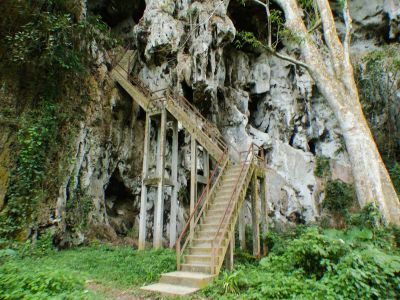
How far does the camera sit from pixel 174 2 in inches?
588

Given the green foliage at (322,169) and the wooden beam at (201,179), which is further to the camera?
the green foliage at (322,169)

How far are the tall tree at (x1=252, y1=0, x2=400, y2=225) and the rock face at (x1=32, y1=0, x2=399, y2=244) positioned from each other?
14.3 ft

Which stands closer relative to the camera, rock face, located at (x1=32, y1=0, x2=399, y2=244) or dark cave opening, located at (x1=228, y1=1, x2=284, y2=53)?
rock face, located at (x1=32, y1=0, x2=399, y2=244)

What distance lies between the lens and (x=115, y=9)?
1892cm

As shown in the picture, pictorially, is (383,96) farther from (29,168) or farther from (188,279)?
(29,168)

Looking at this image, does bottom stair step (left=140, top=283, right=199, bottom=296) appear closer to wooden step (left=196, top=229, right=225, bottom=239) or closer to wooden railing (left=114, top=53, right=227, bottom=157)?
wooden step (left=196, top=229, right=225, bottom=239)

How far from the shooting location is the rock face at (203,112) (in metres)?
13.4

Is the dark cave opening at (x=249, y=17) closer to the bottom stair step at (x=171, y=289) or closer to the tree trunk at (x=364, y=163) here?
the tree trunk at (x=364, y=163)

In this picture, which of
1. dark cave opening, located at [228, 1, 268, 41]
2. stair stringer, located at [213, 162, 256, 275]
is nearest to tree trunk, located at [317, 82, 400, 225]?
stair stringer, located at [213, 162, 256, 275]

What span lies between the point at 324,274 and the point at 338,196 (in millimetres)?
12011

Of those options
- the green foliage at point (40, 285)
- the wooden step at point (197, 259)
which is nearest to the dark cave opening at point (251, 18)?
the wooden step at point (197, 259)

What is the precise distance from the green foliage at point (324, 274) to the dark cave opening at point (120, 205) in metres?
9.51

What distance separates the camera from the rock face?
44.0 ft

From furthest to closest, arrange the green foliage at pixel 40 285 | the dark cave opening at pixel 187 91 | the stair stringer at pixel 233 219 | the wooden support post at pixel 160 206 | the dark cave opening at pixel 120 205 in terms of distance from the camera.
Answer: the dark cave opening at pixel 120 205
the dark cave opening at pixel 187 91
the wooden support post at pixel 160 206
the stair stringer at pixel 233 219
the green foliage at pixel 40 285
